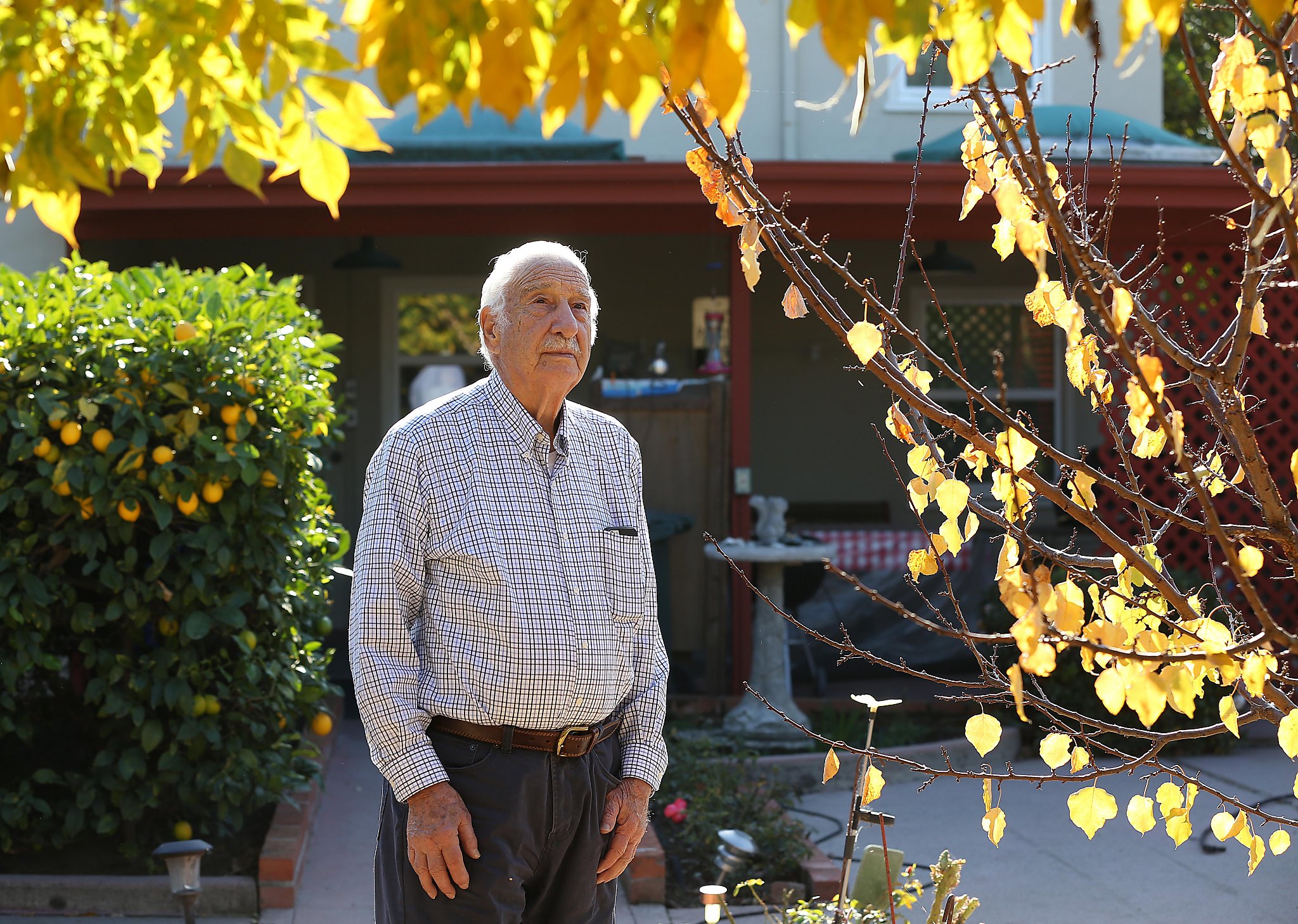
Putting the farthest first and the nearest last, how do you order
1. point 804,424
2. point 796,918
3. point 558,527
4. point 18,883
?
point 804,424 → point 18,883 → point 796,918 → point 558,527

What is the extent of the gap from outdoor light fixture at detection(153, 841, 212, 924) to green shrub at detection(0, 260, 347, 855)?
1015 millimetres

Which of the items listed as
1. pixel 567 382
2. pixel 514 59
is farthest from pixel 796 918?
pixel 514 59

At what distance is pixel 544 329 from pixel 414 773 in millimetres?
886

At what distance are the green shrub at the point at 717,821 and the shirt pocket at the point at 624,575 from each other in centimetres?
198

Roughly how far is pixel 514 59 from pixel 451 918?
1.72 meters

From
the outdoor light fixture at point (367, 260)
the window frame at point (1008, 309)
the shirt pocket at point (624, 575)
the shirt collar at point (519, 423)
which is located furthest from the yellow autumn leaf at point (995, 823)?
the window frame at point (1008, 309)

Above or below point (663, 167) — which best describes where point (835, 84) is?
above

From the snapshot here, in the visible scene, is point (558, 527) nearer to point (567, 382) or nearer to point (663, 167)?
point (567, 382)

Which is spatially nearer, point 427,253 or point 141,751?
point 141,751

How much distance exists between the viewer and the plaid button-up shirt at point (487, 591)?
2.37 metres

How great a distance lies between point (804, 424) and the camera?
10.7 m

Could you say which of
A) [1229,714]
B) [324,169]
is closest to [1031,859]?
[1229,714]

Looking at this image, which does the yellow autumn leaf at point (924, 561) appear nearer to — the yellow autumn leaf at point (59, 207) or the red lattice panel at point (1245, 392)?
the yellow autumn leaf at point (59, 207)

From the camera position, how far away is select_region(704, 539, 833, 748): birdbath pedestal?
631 cm
